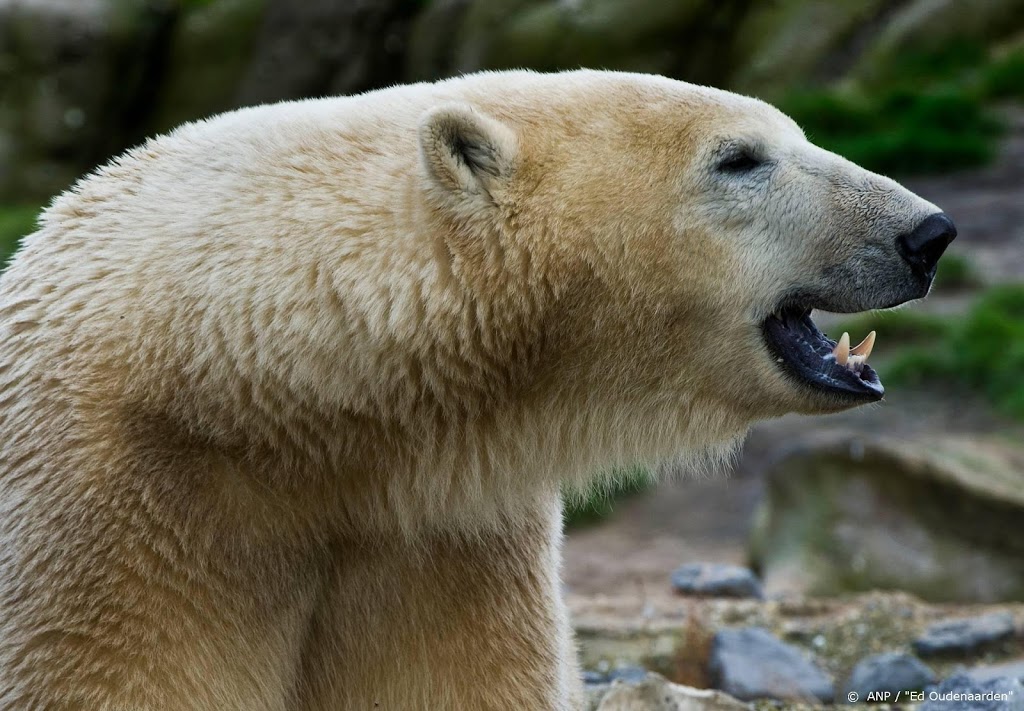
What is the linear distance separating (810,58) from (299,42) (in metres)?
4.41

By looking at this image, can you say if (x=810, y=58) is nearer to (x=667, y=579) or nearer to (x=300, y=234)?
(x=667, y=579)

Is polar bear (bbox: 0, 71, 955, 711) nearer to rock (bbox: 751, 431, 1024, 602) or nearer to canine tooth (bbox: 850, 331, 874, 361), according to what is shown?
canine tooth (bbox: 850, 331, 874, 361)

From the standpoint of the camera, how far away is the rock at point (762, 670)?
3559mm

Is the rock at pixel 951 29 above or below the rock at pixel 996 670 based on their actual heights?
above

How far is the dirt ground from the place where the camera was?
6094mm

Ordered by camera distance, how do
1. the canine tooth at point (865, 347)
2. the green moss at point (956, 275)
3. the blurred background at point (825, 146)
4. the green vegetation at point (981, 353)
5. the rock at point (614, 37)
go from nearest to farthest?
the canine tooth at point (865, 347)
the blurred background at point (825, 146)
the green vegetation at point (981, 353)
the green moss at point (956, 275)
the rock at point (614, 37)

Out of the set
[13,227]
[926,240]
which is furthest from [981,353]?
[13,227]

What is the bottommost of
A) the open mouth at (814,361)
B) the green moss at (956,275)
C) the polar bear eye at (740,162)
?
the green moss at (956,275)

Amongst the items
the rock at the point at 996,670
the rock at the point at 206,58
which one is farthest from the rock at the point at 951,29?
the rock at the point at 996,670

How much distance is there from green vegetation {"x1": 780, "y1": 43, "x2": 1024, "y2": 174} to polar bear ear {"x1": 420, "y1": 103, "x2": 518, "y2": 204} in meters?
6.98

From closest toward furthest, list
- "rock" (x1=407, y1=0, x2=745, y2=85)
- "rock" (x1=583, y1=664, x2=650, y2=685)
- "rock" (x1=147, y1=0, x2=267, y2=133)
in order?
"rock" (x1=583, y1=664, x2=650, y2=685)
"rock" (x1=407, y1=0, x2=745, y2=85)
"rock" (x1=147, y1=0, x2=267, y2=133)

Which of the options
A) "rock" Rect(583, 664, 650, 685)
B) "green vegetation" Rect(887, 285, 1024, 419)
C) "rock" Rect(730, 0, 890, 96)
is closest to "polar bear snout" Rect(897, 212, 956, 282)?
"rock" Rect(583, 664, 650, 685)

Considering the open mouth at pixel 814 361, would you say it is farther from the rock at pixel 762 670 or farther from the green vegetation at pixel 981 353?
the green vegetation at pixel 981 353

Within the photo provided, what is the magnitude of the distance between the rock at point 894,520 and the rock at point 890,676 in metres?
1.27
